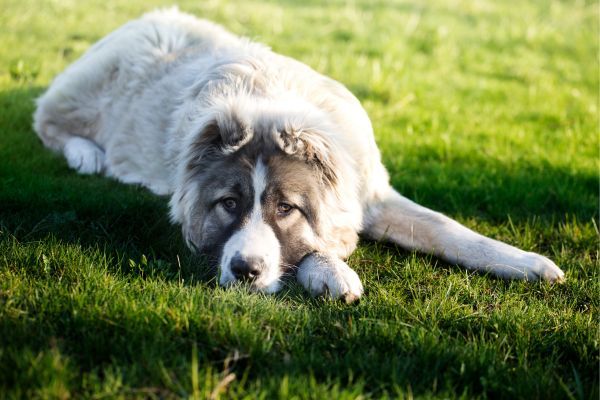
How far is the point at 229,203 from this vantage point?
3811mm

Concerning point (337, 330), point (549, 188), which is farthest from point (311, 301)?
point (549, 188)

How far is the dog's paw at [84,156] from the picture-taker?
541cm

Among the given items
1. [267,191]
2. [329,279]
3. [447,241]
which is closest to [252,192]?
[267,191]

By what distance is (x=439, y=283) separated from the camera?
3842mm

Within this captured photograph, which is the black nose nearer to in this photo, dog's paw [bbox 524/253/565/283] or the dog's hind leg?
the dog's hind leg

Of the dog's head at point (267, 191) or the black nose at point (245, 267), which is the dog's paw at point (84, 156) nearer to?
the dog's head at point (267, 191)

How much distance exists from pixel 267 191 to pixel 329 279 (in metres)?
0.57

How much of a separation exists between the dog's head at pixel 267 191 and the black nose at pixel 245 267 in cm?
5

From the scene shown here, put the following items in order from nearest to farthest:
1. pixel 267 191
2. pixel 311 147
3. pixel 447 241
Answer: pixel 267 191
pixel 311 147
pixel 447 241

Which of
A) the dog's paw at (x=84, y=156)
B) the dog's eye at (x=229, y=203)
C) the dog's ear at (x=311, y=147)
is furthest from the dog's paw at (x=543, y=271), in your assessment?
the dog's paw at (x=84, y=156)

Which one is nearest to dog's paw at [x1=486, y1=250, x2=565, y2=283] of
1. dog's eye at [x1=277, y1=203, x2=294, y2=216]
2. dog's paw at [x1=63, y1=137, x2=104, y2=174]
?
dog's eye at [x1=277, y1=203, x2=294, y2=216]

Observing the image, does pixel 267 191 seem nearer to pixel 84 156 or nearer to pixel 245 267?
pixel 245 267

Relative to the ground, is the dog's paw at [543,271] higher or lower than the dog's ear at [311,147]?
lower

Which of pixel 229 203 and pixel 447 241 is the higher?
pixel 229 203
